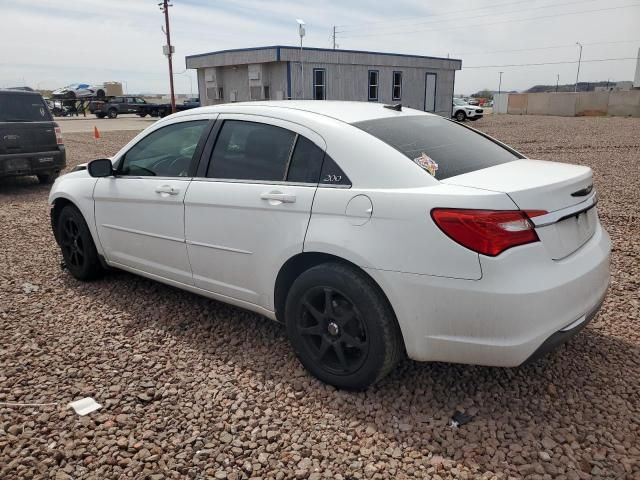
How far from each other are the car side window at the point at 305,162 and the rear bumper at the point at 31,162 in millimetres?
7901

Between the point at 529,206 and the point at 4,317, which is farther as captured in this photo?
the point at 4,317

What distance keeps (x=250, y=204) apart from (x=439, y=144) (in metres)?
1.22

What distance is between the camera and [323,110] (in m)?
3.34

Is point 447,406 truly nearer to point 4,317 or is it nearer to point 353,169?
point 353,169

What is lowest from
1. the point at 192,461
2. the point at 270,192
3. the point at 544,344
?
the point at 192,461

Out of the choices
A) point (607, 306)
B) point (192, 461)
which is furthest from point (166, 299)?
point (607, 306)

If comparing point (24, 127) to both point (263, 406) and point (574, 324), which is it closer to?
point (263, 406)

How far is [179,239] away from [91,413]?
129cm

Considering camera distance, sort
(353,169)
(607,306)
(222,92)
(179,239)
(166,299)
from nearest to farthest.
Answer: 1. (353,169)
2. (179,239)
3. (607,306)
4. (166,299)
5. (222,92)

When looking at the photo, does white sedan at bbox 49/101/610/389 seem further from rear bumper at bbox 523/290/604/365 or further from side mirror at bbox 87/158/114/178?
side mirror at bbox 87/158/114/178

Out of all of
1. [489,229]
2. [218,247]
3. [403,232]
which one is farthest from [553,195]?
[218,247]

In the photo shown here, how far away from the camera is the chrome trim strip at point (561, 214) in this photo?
2473 millimetres

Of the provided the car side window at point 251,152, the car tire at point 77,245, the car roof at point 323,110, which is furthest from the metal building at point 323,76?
the car side window at point 251,152

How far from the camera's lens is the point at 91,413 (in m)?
2.86
